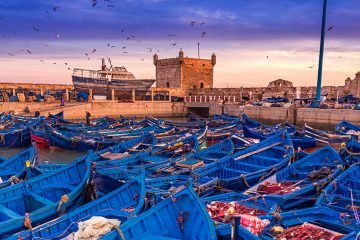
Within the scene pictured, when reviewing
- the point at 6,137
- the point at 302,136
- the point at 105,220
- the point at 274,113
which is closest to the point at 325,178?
the point at 105,220

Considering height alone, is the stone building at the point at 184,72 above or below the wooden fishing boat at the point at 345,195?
above

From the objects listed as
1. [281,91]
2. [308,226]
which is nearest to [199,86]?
[281,91]

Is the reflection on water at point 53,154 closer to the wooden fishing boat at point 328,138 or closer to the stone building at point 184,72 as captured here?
the wooden fishing boat at point 328,138

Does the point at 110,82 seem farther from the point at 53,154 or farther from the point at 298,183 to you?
the point at 298,183

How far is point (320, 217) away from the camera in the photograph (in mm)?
7754

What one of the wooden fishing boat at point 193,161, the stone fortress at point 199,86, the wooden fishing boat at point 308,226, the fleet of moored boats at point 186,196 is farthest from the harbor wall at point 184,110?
the wooden fishing boat at point 308,226

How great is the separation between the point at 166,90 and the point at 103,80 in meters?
10.1

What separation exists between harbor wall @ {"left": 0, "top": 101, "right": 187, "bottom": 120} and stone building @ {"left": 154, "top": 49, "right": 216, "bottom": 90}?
31.2 ft

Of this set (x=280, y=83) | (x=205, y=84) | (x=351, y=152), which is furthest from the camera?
(x=205, y=84)

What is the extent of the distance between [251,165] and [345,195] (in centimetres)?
384

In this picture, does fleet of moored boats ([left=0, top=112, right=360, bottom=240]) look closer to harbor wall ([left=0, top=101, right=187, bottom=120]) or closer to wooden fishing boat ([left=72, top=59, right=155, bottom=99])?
harbor wall ([left=0, top=101, right=187, bottom=120])

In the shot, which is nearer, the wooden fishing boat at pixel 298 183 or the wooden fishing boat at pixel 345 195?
the wooden fishing boat at pixel 345 195

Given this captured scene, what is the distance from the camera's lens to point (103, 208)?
8.05 metres

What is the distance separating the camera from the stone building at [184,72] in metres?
58.1
